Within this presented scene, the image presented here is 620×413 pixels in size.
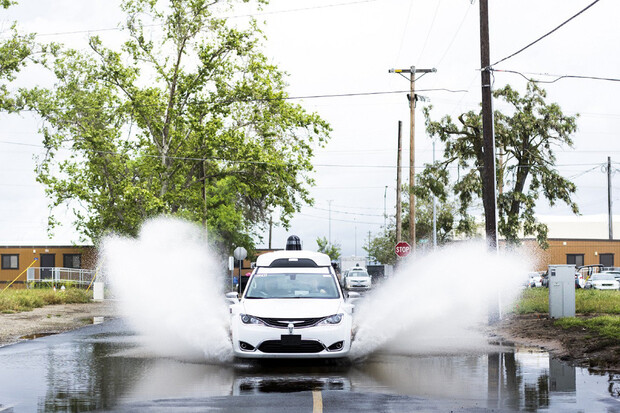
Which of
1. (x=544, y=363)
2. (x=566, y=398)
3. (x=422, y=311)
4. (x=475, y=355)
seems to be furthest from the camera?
(x=422, y=311)

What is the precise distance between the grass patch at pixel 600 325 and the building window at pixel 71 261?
57.4 meters

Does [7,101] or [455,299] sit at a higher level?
[7,101]

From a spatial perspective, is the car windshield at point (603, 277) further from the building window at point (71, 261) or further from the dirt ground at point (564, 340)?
the building window at point (71, 261)

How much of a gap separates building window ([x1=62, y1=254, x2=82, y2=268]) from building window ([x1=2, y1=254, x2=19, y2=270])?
3835 mm

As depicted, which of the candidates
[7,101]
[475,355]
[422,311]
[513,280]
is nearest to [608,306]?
[513,280]

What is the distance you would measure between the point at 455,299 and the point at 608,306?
170 inches

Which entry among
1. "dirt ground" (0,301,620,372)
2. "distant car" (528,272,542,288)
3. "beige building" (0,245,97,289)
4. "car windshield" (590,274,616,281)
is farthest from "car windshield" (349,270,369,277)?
"dirt ground" (0,301,620,372)

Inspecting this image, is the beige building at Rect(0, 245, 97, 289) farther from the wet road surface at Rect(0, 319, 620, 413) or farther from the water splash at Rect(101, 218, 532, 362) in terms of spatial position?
the wet road surface at Rect(0, 319, 620, 413)

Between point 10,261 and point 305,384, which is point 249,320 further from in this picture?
point 10,261

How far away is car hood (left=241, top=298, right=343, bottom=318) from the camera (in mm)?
13078

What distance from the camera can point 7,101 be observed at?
4234 centimetres

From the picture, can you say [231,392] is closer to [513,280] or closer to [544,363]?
[544,363]

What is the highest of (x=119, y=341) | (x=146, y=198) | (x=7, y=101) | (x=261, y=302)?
(x=7, y=101)

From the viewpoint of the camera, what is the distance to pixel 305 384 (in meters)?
11.6
